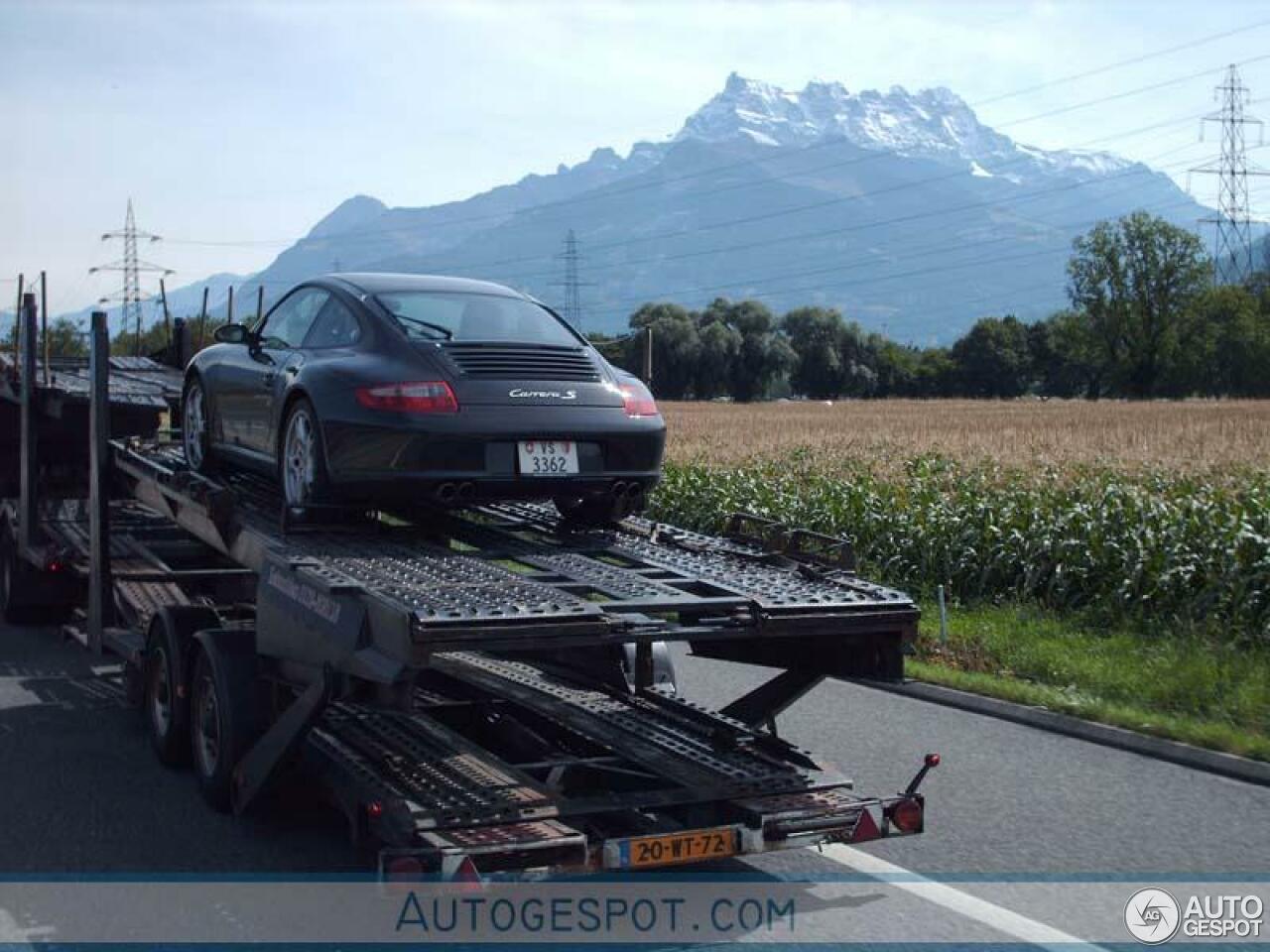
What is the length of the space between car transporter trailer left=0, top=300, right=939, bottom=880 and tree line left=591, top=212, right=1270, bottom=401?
79.1 meters

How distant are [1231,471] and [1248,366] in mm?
91740

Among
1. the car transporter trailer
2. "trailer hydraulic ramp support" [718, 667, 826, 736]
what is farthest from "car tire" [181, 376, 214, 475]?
"trailer hydraulic ramp support" [718, 667, 826, 736]

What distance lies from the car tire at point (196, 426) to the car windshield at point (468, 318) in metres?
2.16

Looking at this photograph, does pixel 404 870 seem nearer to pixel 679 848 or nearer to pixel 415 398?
pixel 679 848

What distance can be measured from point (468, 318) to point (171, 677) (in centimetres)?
231

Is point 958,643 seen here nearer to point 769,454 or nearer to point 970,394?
point 769,454

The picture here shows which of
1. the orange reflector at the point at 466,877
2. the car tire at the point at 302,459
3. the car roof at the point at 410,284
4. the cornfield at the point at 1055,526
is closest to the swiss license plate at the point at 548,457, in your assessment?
the car tire at the point at 302,459

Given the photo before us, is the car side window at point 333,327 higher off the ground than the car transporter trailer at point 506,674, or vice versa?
the car side window at point 333,327

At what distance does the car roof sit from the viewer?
7.45m

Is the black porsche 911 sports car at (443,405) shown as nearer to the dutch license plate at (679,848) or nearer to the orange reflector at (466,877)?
the dutch license plate at (679,848)

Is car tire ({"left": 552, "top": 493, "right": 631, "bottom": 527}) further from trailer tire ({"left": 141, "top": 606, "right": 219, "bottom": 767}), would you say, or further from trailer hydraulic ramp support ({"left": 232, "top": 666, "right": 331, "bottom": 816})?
trailer hydraulic ramp support ({"left": 232, "top": 666, "right": 331, "bottom": 816})

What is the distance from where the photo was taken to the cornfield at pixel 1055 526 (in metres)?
11.2

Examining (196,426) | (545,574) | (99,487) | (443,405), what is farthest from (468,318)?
(99,487)

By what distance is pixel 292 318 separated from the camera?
314 inches
